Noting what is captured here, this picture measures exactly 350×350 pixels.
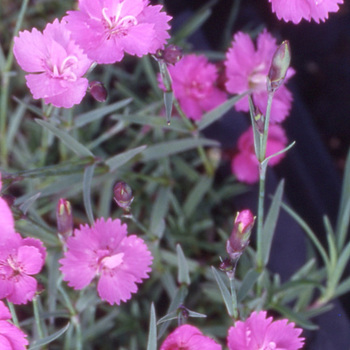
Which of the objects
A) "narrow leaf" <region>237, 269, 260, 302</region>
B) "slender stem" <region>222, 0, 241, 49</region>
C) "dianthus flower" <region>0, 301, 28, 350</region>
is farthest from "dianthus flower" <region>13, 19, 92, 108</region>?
"slender stem" <region>222, 0, 241, 49</region>

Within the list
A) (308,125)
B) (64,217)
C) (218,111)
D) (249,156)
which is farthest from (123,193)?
(308,125)

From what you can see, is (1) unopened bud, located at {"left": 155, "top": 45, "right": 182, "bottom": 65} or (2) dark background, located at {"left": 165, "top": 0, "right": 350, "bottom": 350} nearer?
(1) unopened bud, located at {"left": 155, "top": 45, "right": 182, "bottom": 65}

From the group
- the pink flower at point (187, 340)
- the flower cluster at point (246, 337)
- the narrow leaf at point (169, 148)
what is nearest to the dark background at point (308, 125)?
the narrow leaf at point (169, 148)

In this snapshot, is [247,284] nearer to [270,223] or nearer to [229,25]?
[270,223]

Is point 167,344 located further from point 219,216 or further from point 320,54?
point 320,54

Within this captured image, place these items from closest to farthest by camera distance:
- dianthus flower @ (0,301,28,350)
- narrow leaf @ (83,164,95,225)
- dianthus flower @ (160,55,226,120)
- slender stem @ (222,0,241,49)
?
dianthus flower @ (0,301,28,350)
narrow leaf @ (83,164,95,225)
dianthus flower @ (160,55,226,120)
slender stem @ (222,0,241,49)

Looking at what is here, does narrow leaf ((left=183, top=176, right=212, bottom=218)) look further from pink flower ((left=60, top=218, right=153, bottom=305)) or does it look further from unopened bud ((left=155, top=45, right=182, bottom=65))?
unopened bud ((left=155, top=45, right=182, bottom=65))

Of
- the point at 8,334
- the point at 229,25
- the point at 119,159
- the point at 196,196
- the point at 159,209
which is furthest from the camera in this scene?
the point at 229,25
